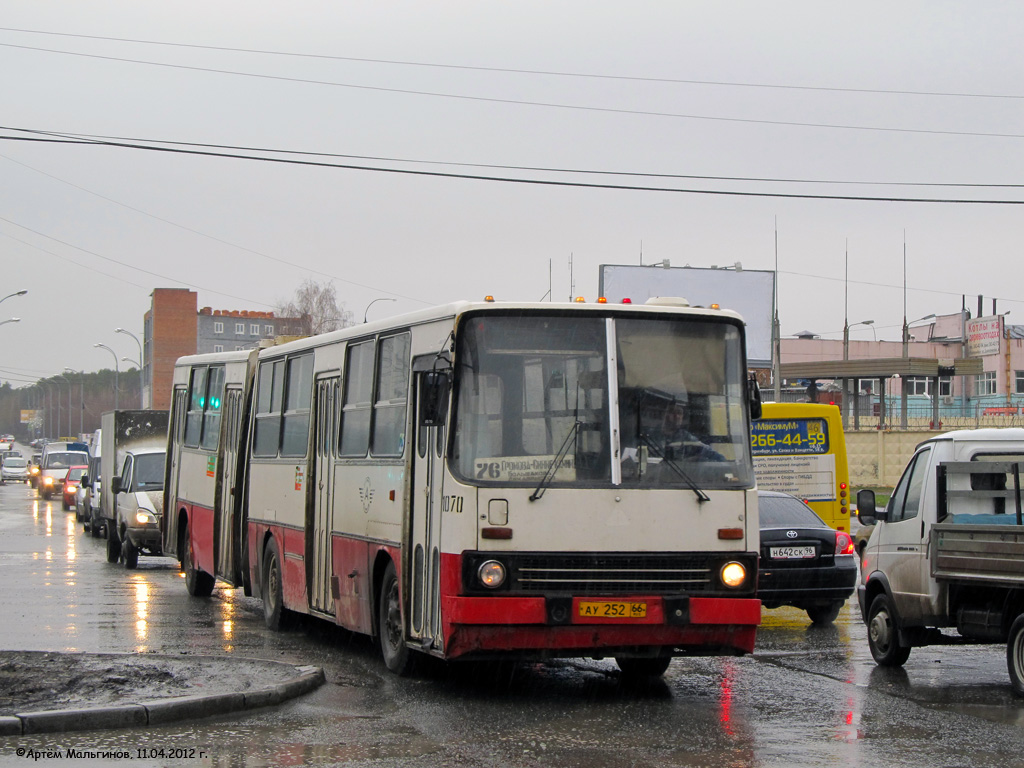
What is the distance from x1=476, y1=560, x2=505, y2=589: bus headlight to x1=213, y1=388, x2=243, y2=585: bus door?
7.63m

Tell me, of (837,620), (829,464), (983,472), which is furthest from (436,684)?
(829,464)

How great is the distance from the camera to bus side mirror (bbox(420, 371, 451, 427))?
31.5 ft

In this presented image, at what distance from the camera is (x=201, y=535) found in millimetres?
18234

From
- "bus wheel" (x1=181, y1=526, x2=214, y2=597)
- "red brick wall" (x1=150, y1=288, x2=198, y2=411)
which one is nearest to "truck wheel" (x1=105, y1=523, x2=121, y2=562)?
"bus wheel" (x1=181, y1=526, x2=214, y2=597)

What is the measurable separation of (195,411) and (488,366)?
1040 centimetres

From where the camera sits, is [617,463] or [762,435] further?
[762,435]

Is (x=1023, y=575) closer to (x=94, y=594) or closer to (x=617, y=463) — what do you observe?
(x=617, y=463)

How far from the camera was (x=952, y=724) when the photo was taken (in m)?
9.09

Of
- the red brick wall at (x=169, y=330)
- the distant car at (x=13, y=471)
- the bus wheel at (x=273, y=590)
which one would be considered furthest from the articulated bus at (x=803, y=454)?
the red brick wall at (x=169, y=330)

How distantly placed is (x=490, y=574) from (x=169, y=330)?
4883 inches

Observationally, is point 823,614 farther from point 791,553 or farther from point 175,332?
point 175,332

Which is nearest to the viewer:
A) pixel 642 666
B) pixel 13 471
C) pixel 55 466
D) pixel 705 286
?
pixel 642 666

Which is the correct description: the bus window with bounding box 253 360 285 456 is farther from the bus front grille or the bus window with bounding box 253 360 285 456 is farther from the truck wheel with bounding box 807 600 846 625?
the truck wheel with bounding box 807 600 846 625

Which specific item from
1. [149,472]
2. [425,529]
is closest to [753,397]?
[425,529]
